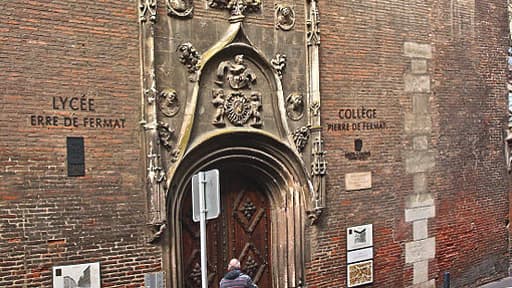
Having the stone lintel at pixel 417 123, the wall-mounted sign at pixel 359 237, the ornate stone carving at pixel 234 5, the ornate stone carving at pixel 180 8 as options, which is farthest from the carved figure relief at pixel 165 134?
the stone lintel at pixel 417 123

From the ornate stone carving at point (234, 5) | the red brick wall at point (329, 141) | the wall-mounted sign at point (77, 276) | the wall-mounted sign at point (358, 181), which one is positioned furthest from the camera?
the wall-mounted sign at point (358, 181)

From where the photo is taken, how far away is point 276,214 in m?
10.7

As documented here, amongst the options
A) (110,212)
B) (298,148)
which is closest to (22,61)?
(110,212)

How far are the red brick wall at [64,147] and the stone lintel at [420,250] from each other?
5.43 metres

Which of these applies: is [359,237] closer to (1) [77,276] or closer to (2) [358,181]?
(2) [358,181]

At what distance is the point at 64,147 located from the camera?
323 inches

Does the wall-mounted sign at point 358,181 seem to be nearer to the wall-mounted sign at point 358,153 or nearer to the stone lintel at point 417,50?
the wall-mounted sign at point 358,153

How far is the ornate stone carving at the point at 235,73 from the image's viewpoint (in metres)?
9.70

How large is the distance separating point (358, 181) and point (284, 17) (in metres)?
3.16

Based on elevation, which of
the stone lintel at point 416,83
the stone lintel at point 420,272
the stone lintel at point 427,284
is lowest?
the stone lintel at point 427,284

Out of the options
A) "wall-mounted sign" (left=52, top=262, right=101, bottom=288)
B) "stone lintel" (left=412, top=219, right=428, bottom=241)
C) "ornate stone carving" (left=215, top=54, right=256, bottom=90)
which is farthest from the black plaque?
"stone lintel" (left=412, top=219, right=428, bottom=241)

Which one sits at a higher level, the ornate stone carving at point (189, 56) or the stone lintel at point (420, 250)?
the ornate stone carving at point (189, 56)

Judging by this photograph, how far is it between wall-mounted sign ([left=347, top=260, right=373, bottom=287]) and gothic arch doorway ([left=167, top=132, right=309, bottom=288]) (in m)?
1.11

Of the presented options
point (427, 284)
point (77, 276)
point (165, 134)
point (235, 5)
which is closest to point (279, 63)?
point (235, 5)
